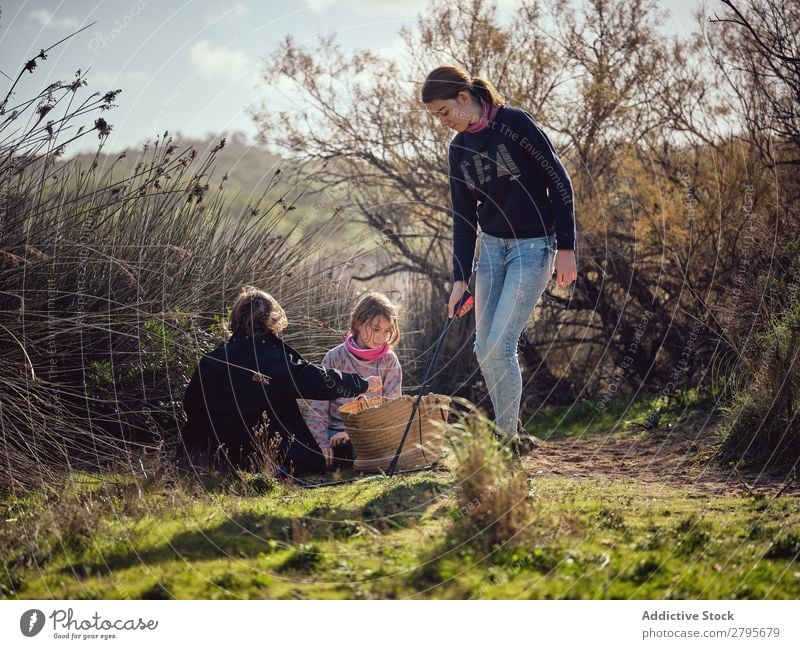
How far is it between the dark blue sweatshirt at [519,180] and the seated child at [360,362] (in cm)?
91

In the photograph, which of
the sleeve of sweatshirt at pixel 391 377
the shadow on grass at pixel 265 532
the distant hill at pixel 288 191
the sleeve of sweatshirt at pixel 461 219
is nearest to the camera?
the shadow on grass at pixel 265 532

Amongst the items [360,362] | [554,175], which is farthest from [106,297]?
[554,175]

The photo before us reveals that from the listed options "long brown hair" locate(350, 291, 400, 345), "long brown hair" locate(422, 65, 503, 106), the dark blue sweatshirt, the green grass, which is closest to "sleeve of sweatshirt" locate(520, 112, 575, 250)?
the dark blue sweatshirt

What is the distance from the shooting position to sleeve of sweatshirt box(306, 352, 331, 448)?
5.93 metres

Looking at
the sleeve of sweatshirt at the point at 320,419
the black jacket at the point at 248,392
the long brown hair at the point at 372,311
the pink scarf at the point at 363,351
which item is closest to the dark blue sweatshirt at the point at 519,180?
the long brown hair at the point at 372,311

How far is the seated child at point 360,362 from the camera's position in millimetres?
5871

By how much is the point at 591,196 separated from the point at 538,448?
3.03 meters

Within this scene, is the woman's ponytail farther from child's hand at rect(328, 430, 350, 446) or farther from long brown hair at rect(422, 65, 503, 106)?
child's hand at rect(328, 430, 350, 446)

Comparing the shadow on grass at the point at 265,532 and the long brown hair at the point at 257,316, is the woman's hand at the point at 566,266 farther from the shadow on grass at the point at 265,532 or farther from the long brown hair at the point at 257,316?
the long brown hair at the point at 257,316

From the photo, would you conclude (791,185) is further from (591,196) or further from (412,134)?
(412,134)

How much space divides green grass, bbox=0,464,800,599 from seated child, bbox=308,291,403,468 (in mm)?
1296

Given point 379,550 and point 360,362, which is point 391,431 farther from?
point 379,550
